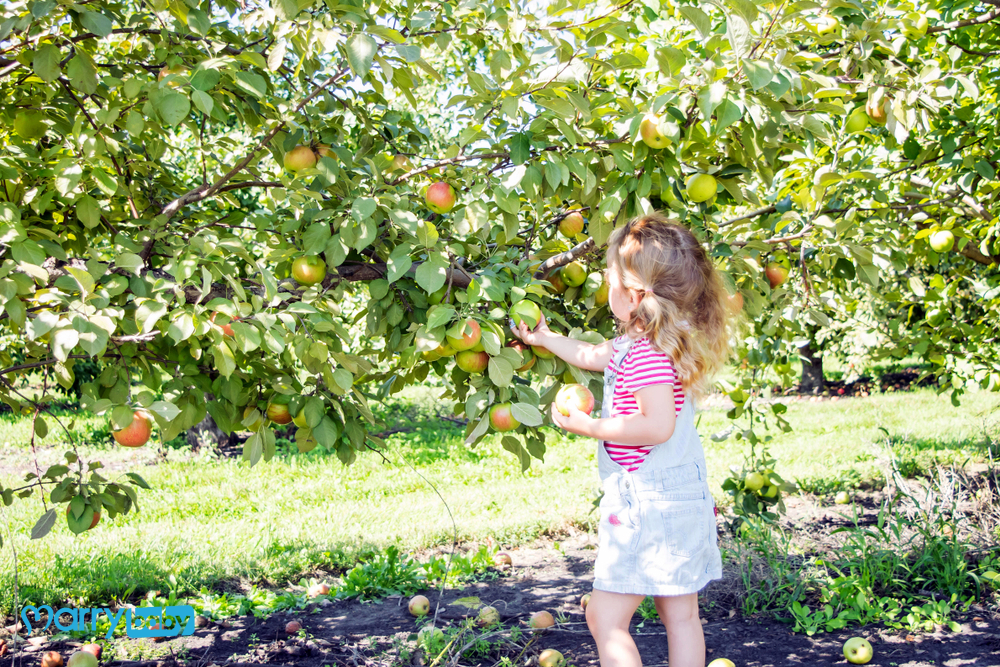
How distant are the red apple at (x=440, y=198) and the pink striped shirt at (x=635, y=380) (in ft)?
1.94

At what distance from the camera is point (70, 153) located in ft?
6.06

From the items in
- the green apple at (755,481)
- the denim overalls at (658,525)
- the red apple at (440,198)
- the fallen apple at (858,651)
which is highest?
the red apple at (440,198)

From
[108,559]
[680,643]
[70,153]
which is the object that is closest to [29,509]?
[108,559]

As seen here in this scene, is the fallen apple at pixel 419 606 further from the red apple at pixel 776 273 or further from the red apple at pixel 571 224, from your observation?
the red apple at pixel 776 273

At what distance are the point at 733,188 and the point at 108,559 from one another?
3718 mm

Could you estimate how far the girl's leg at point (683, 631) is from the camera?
1848mm

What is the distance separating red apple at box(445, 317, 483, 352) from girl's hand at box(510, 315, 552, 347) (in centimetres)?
23

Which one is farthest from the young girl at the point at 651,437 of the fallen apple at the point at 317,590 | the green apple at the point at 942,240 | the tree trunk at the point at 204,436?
the tree trunk at the point at 204,436

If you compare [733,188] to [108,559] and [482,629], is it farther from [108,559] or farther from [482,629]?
[108,559]

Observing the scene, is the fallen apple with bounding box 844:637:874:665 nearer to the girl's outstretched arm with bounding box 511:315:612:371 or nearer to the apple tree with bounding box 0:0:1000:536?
the apple tree with bounding box 0:0:1000:536

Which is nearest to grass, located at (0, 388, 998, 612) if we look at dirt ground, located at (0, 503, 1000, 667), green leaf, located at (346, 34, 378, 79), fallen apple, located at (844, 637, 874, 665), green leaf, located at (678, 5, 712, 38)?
dirt ground, located at (0, 503, 1000, 667)

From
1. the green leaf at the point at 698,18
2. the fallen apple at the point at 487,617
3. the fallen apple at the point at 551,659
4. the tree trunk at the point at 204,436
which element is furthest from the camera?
the tree trunk at the point at 204,436

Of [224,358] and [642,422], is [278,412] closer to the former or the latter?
[224,358]

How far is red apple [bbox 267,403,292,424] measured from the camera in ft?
6.13
